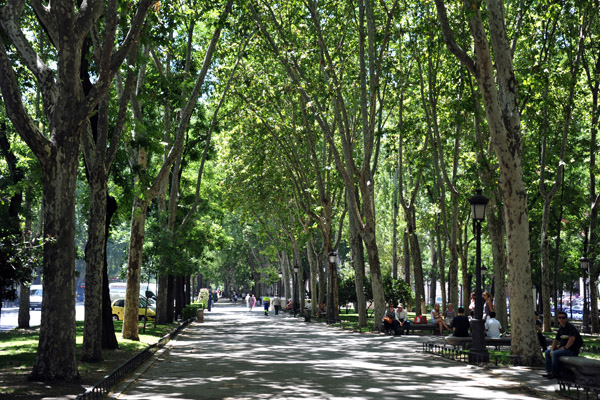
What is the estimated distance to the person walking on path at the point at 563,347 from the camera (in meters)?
13.2

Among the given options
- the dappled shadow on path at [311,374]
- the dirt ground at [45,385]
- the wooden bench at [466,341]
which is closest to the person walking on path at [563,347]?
the dappled shadow on path at [311,374]

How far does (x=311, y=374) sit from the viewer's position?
601 inches

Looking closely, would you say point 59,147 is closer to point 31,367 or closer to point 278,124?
point 31,367

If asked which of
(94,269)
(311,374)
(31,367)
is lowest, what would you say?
(311,374)

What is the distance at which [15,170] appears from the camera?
2553 cm

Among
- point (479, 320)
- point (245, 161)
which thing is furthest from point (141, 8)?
point (245, 161)

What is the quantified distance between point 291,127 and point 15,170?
16.2 m

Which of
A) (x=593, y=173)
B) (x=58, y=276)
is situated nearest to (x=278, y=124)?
(x=593, y=173)

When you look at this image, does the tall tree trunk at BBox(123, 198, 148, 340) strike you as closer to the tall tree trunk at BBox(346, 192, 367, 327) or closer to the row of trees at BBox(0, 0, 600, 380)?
the row of trees at BBox(0, 0, 600, 380)

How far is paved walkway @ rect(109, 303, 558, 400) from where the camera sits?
40.0 feet

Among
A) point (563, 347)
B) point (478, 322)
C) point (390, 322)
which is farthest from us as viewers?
point (390, 322)

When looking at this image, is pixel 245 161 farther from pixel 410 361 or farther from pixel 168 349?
pixel 410 361

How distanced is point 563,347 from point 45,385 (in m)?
8.67

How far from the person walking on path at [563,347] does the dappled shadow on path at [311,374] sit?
31.6 inches
